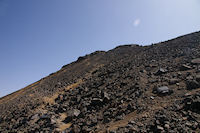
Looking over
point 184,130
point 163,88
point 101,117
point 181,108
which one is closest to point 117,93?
point 101,117

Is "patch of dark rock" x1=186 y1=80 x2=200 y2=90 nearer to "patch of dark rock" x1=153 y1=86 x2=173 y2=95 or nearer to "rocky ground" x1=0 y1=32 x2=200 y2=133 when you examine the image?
"rocky ground" x1=0 y1=32 x2=200 y2=133

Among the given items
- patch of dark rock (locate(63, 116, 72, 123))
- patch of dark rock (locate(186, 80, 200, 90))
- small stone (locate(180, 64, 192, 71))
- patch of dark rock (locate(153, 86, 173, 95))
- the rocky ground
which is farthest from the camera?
small stone (locate(180, 64, 192, 71))

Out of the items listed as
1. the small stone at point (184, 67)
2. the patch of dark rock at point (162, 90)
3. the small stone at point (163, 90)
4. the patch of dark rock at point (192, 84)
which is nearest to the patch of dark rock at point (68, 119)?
the patch of dark rock at point (162, 90)

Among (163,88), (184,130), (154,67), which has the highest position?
(154,67)

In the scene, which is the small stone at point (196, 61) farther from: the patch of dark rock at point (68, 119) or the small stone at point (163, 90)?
the patch of dark rock at point (68, 119)

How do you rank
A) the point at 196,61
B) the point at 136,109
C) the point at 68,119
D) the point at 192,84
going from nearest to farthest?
1. the point at 136,109
2. the point at 192,84
3. the point at 68,119
4. the point at 196,61

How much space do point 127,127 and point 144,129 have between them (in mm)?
633

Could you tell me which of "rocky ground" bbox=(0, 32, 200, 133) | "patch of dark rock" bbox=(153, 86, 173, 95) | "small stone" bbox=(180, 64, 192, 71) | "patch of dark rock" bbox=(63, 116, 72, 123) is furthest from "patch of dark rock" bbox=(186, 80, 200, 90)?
"patch of dark rock" bbox=(63, 116, 72, 123)

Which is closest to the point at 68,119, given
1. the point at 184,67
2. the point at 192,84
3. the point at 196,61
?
the point at 192,84

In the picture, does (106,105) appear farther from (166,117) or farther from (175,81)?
(175,81)

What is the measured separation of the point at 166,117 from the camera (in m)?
4.55

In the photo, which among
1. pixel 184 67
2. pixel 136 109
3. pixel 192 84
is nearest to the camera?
pixel 136 109

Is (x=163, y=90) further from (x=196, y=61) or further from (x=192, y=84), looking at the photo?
(x=196, y=61)

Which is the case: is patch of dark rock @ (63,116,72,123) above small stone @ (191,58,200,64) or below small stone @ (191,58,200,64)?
below
